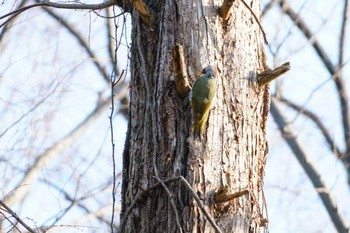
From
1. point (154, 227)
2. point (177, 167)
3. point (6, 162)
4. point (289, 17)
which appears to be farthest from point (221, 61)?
point (289, 17)

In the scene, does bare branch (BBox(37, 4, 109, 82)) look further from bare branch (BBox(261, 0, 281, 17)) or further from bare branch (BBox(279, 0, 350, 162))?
bare branch (BBox(279, 0, 350, 162))

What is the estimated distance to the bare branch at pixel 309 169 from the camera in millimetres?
7941

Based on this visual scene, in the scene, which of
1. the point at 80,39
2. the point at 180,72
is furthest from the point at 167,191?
the point at 80,39

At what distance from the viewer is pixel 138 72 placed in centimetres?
387

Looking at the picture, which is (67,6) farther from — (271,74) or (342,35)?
(342,35)

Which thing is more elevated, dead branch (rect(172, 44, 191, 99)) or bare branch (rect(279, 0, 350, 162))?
bare branch (rect(279, 0, 350, 162))

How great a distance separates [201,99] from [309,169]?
16.7 ft

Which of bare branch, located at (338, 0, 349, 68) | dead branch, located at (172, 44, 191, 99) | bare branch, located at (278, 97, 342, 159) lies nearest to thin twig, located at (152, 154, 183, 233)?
dead branch, located at (172, 44, 191, 99)

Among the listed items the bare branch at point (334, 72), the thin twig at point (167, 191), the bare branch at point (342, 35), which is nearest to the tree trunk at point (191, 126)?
the thin twig at point (167, 191)

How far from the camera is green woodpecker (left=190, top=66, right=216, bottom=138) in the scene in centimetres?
346

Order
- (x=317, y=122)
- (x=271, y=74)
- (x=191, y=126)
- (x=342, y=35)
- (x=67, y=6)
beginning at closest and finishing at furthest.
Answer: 1. (x=191, y=126)
2. (x=271, y=74)
3. (x=67, y=6)
4. (x=342, y=35)
5. (x=317, y=122)

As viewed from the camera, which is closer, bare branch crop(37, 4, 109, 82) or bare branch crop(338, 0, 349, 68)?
bare branch crop(37, 4, 109, 82)

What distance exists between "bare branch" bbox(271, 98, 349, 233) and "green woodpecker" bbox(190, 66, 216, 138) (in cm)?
461

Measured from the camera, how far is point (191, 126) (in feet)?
11.7
